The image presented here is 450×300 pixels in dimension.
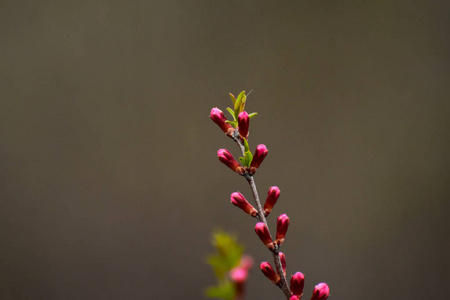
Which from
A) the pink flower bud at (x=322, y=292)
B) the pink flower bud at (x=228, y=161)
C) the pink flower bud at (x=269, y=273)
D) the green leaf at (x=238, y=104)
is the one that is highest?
the green leaf at (x=238, y=104)

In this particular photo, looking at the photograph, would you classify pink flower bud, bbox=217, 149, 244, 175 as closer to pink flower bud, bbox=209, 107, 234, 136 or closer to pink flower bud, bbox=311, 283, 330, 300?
pink flower bud, bbox=209, 107, 234, 136

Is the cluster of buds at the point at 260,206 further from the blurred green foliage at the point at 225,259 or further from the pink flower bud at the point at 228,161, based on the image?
the blurred green foliage at the point at 225,259

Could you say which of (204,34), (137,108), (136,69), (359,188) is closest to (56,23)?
(136,69)

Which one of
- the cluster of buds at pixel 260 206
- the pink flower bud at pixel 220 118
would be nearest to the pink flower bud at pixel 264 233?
the cluster of buds at pixel 260 206

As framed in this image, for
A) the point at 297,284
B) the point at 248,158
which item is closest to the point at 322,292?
the point at 297,284

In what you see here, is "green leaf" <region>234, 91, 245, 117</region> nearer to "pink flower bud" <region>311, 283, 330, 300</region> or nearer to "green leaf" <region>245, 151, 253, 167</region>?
"green leaf" <region>245, 151, 253, 167</region>

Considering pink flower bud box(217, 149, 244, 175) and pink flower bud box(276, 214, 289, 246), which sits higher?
pink flower bud box(217, 149, 244, 175)

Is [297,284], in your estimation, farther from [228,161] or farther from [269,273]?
[228,161]

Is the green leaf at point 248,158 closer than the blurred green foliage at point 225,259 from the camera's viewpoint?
No

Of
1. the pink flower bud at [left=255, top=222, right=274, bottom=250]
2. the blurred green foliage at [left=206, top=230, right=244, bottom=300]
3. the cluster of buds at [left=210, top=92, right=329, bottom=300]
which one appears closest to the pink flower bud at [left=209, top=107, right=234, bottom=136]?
the cluster of buds at [left=210, top=92, right=329, bottom=300]

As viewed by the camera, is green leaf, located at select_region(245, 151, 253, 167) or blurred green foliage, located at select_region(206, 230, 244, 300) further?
green leaf, located at select_region(245, 151, 253, 167)

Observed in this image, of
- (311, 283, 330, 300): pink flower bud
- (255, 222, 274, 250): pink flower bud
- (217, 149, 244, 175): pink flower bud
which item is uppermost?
(217, 149, 244, 175): pink flower bud

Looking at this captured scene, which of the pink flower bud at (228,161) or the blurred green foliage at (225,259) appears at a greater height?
the blurred green foliage at (225,259)

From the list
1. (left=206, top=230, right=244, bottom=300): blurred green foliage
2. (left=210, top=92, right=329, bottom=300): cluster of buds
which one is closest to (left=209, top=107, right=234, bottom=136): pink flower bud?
(left=210, top=92, right=329, bottom=300): cluster of buds
